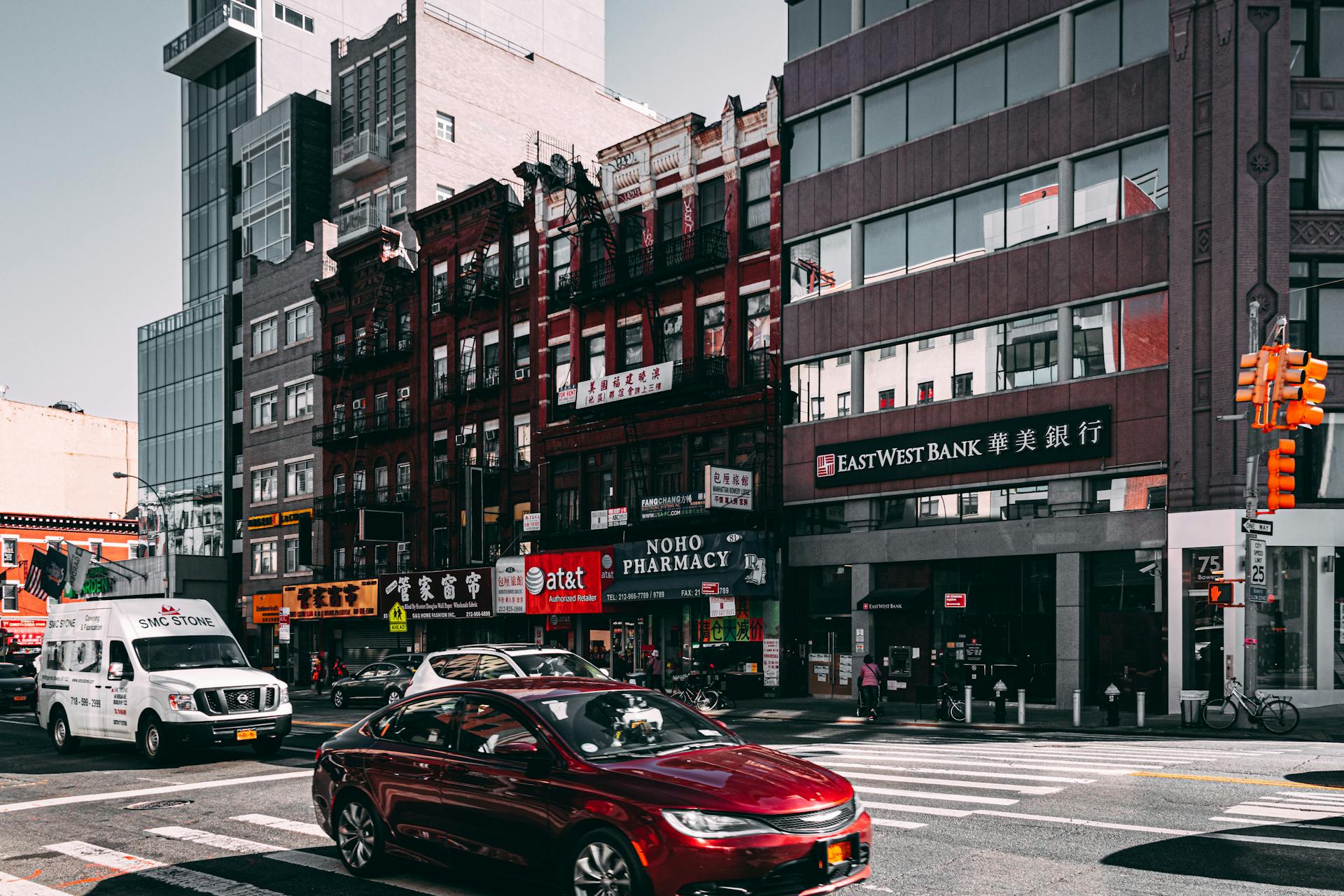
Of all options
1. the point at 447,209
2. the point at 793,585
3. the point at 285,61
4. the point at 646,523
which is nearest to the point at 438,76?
the point at 447,209

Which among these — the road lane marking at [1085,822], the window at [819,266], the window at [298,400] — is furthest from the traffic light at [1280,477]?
the window at [298,400]

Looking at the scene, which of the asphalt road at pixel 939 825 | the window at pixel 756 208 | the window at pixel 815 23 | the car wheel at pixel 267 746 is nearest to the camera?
the asphalt road at pixel 939 825

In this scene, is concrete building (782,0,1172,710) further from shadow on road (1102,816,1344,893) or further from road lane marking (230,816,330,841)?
road lane marking (230,816,330,841)

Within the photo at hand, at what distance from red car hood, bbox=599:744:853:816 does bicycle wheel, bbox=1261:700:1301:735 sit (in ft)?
60.0

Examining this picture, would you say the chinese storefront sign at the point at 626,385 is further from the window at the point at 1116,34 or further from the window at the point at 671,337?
the window at the point at 1116,34

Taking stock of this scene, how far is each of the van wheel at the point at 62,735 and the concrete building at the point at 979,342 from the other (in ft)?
67.8

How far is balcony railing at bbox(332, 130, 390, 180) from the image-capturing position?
59500 mm

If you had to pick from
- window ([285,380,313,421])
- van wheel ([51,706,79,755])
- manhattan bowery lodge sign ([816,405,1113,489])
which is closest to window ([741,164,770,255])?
manhattan bowery lodge sign ([816,405,1113,489])

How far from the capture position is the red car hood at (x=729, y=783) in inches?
297

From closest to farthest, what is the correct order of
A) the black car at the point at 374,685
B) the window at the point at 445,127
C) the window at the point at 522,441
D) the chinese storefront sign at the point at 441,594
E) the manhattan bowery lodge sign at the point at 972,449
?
the manhattan bowery lodge sign at the point at 972,449 < the black car at the point at 374,685 < the chinese storefront sign at the point at 441,594 < the window at the point at 522,441 < the window at the point at 445,127

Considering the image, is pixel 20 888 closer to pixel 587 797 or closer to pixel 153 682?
pixel 587 797

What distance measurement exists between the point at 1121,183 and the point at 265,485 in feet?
148

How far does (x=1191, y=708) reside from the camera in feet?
79.5

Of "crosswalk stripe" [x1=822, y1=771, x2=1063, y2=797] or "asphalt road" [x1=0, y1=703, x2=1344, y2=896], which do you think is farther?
"crosswalk stripe" [x1=822, y1=771, x2=1063, y2=797]
